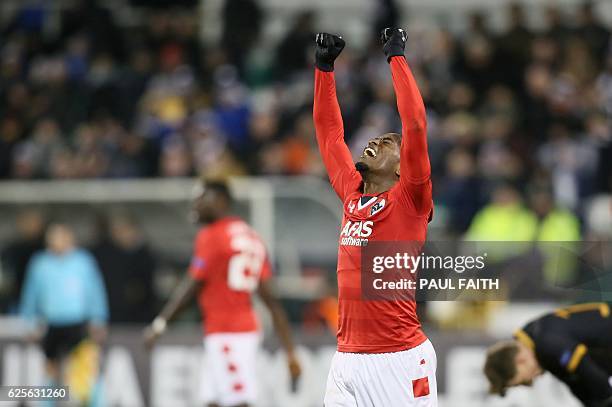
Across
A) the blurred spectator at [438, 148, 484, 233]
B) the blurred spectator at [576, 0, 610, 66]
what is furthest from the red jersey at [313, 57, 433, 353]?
the blurred spectator at [576, 0, 610, 66]

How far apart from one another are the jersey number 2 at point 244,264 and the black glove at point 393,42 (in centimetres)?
382

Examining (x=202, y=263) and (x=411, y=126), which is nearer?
(x=411, y=126)

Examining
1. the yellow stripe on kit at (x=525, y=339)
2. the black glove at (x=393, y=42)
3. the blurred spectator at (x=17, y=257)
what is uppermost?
the blurred spectator at (x=17, y=257)

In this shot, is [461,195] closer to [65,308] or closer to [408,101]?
[65,308]

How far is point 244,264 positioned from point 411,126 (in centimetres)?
401

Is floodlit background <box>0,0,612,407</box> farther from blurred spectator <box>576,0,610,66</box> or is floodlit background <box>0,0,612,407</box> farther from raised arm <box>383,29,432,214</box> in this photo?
raised arm <box>383,29,432,214</box>

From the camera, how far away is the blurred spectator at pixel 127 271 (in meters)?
13.4

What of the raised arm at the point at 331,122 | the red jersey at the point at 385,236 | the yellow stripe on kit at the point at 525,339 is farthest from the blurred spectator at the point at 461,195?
the red jersey at the point at 385,236

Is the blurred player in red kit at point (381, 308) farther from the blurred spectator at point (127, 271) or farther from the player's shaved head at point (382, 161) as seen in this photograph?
the blurred spectator at point (127, 271)

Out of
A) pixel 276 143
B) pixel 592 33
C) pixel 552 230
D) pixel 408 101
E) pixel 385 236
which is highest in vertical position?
pixel 592 33

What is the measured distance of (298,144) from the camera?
14695 millimetres

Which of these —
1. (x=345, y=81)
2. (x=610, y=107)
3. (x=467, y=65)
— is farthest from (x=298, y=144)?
(x=610, y=107)

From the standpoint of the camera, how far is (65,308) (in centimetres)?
1262

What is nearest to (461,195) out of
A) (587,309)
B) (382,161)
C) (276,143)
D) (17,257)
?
(276,143)
